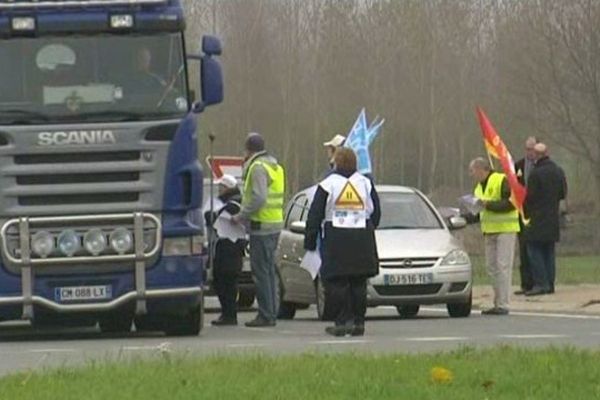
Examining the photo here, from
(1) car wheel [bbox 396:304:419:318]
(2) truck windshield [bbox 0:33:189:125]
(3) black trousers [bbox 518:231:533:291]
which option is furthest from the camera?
(3) black trousers [bbox 518:231:533:291]

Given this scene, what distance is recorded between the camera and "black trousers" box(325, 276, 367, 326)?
61.0 ft

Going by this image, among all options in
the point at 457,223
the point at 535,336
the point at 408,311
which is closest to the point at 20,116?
the point at 535,336

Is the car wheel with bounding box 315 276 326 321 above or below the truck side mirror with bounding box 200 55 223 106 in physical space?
below

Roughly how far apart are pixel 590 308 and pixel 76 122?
8.01 metres

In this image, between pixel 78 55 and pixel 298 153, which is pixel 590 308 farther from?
pixel 298 153

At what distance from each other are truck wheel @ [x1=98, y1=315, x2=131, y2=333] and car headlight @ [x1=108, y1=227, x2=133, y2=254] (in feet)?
4.86

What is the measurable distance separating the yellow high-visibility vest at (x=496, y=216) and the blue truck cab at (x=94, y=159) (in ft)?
18.4

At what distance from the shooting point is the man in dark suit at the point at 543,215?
2602cm

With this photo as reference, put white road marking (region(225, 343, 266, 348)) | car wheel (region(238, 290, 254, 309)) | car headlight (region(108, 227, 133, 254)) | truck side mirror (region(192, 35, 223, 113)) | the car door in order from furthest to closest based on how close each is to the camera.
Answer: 1. car wheel (region(238, 290, 254, 309))
2. the car door
3. truck side mirror (region(192, 35, 223, 113))
4. car headlight (region(108, 227, 133, 254))
5. white road marking (region(225, 343, 266, 348))

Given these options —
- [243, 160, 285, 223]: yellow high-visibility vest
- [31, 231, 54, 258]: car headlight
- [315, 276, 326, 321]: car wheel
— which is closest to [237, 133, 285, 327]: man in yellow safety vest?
[243, 160, 285, 223]: yellow high-visibility vest

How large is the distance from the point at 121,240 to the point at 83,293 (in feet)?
1.98

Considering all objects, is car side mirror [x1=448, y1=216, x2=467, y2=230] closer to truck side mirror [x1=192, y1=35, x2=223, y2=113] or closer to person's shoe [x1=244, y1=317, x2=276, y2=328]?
person's shoe [x1=244, y1=317, x2=276, y2=328]

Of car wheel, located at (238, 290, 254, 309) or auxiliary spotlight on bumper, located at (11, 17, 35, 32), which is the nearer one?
auxiliary spotlight on bumper, located at (11, 17, 35, 32)

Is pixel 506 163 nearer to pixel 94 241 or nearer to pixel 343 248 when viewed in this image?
pixel 343 248
